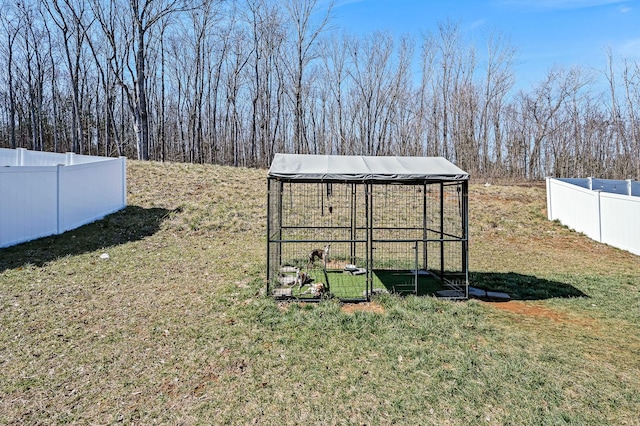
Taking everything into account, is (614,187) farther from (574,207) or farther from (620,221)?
(620,221)

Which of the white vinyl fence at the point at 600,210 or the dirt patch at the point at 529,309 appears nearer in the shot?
the dirt patch at the point at 529,309

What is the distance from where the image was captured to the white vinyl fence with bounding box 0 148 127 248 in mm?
7156

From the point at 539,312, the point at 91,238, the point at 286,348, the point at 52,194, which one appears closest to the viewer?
the point at 286,348

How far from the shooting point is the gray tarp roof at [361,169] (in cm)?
494

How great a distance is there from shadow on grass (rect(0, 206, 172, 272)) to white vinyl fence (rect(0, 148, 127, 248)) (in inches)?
9.5

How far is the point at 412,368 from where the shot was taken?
3328 mm

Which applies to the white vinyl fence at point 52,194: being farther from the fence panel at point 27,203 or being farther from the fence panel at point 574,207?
the fence panel at point 574,207

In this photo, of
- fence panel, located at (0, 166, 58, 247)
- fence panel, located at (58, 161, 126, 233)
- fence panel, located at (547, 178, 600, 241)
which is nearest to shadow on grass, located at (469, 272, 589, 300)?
fence panel, located at (547, 178, 600, 241)

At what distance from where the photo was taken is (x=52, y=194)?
806 centimetres

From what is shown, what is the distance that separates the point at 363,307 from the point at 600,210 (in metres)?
9.37

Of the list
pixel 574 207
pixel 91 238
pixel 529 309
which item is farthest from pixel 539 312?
pixel 91 238

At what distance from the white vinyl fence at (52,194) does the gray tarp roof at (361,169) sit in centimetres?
572

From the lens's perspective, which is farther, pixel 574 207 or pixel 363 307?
pixel 574 207

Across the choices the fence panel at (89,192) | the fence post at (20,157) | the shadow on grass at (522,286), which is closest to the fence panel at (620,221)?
the shadow on grass at (522,286)
